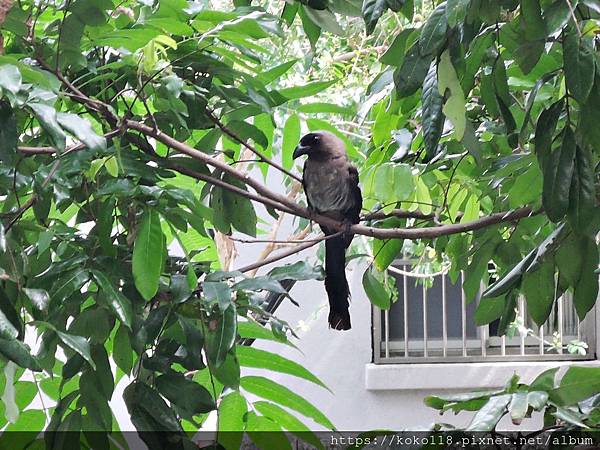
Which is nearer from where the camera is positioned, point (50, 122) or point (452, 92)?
point (50, 122)

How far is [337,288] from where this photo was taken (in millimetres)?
1787

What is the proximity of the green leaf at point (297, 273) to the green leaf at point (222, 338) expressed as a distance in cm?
14

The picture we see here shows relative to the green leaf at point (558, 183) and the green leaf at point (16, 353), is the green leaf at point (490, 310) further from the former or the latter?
the green leaf at point (16, 353)

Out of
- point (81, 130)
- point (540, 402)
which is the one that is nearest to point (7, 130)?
point (81, 130)

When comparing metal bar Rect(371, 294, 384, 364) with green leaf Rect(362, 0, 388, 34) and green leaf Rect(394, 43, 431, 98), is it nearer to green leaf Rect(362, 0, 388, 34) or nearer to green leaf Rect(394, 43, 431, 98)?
green leaf Rect(394, 43, 431, 98)

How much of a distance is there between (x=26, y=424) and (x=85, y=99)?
0.41 meters

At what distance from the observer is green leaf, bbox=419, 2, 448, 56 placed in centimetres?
87

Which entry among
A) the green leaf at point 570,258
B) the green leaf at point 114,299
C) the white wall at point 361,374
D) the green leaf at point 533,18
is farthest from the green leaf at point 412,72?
the white wall at point 361,374

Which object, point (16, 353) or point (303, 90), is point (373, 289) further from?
point (16, 353)

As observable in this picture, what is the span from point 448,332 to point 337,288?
193cm

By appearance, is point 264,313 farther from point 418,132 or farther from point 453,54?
point 418,132

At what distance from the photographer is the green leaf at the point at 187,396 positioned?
1.01 metres

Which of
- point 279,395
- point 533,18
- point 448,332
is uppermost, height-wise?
point 533,18

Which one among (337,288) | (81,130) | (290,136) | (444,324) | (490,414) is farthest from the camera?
(444,324)
